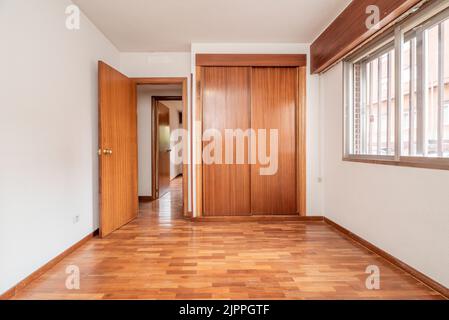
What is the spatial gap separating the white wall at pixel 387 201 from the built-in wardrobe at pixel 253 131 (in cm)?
40

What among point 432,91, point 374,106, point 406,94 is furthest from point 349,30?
point 432,91

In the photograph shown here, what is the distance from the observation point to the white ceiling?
2785 millimetres

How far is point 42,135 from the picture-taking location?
89.0 inches

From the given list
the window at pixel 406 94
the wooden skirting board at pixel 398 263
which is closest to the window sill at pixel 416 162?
the window at pixel 406 94

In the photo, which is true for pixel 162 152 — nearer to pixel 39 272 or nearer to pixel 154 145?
pixel 154 145

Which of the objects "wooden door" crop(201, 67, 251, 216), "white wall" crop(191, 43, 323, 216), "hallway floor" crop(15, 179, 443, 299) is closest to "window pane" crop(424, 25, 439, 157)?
"hallway floor" crop(15, 179, 443, 299)

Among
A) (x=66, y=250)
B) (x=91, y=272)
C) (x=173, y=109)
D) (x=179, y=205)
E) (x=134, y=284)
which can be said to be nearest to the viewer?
(x=134, y=284)

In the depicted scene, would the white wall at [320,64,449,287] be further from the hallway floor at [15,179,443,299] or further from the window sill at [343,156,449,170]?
the hallway floor at [15,179,443,299]

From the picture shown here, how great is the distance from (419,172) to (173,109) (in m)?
7.76

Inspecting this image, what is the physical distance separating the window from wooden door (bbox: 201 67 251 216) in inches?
56.9

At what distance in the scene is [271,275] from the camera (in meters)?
2.19

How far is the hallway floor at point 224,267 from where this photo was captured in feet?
6.34
